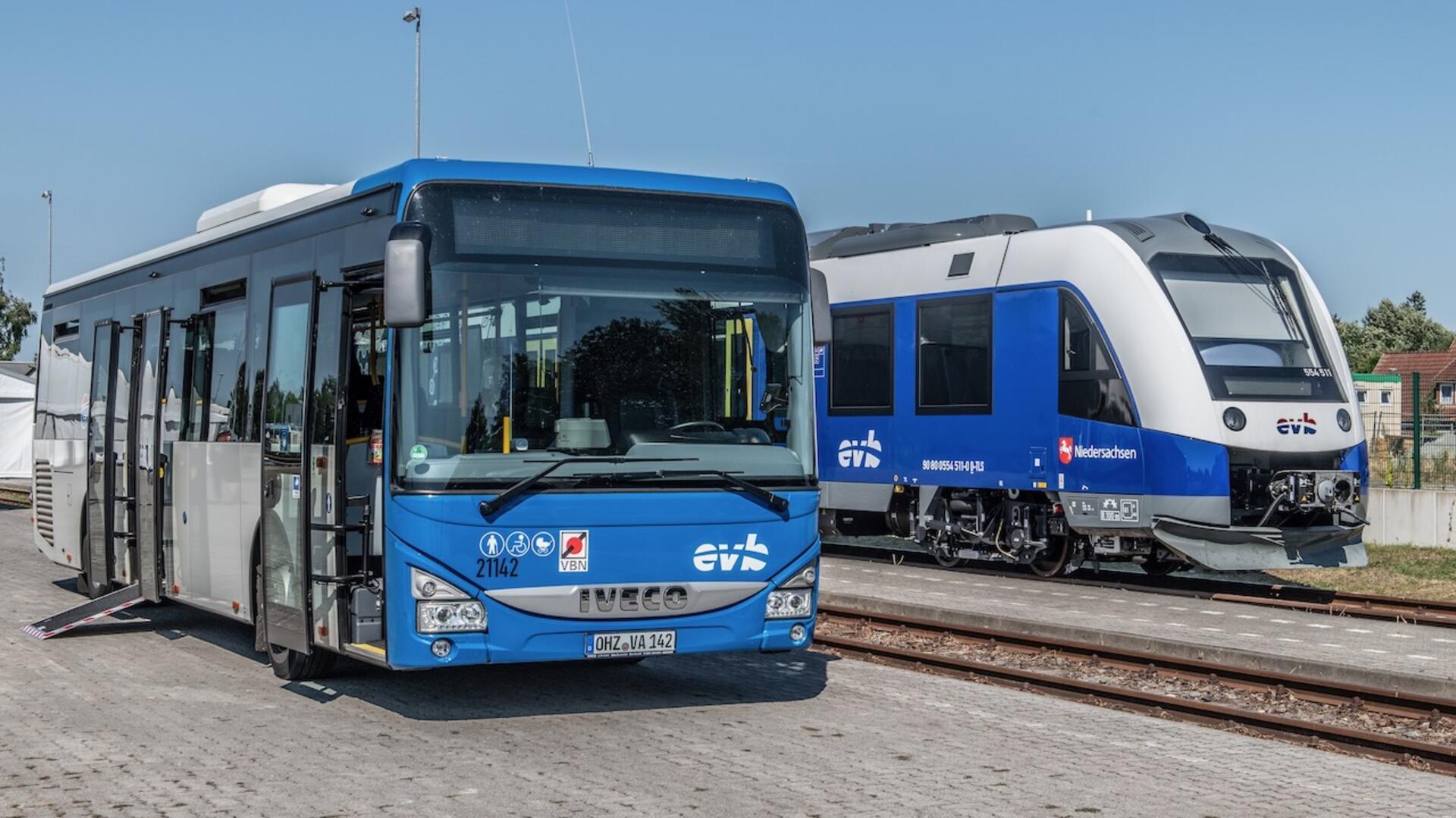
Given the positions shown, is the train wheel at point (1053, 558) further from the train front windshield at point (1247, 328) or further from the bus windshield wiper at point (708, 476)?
the bus windshield wiper at point (708, 476)

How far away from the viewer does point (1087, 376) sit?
17.2 metres

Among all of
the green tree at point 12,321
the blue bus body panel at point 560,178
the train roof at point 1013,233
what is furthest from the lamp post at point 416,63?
the green tree at point 12,321

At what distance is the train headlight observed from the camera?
1623 cm

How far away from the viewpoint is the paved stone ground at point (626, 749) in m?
7.77

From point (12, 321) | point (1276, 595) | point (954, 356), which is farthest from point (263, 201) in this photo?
point (12, 321)

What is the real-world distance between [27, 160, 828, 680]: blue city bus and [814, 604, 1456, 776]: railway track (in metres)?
2.20

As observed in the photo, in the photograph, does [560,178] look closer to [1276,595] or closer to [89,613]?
[89,613]

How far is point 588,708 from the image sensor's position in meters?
10.4

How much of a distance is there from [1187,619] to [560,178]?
26.7ft

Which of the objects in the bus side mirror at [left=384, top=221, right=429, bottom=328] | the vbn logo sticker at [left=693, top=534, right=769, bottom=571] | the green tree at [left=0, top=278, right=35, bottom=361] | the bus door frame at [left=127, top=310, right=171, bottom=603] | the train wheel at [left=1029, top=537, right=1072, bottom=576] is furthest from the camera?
the green tree at [left=0, top=278, right=35, bottom=361]

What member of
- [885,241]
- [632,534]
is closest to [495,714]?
[632,534]

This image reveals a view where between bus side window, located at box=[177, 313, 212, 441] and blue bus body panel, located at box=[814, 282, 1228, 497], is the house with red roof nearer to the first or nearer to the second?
blue bus body panel, located at box=[814, 282, 1228, 497]

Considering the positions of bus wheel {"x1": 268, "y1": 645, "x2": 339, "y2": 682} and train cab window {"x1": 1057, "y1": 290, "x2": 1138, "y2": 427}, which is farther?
train cab window {"x1": 1057, "y1": 290, "x2": 1138, "y2": 427}

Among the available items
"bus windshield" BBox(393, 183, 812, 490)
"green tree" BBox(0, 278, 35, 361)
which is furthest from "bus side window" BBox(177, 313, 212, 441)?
"green tree" BBox(0, 278, 35, 361)
